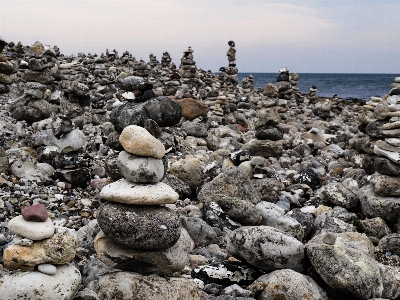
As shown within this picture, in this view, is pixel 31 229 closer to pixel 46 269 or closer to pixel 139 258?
pixel 46 269

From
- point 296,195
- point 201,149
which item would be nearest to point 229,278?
point 296,195

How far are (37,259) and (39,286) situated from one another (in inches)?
11.6

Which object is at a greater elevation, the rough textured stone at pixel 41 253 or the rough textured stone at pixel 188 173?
the rough textured stone at pixel 41 253

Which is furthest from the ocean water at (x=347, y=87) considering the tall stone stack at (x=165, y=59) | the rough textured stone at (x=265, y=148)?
the rough textured stone at (x=265, y=148)

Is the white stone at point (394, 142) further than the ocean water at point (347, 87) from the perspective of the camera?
No

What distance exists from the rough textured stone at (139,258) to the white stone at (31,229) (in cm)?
99

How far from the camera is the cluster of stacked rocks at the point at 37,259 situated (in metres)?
4.86

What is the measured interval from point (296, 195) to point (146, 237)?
22.2ft

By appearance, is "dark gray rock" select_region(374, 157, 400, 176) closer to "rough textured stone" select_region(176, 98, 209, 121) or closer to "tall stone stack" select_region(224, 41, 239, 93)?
"rough textured stone" select_region(176, 98, 209, 121)

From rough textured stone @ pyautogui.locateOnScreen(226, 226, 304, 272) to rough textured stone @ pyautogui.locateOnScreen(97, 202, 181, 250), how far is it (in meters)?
1.53

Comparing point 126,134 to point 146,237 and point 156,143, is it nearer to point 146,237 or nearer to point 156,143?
point 156,143

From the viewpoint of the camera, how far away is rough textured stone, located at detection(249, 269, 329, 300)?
6.12 meters

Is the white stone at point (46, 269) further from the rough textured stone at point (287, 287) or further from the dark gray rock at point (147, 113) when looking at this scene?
the dark gray rock at point (147, 113)

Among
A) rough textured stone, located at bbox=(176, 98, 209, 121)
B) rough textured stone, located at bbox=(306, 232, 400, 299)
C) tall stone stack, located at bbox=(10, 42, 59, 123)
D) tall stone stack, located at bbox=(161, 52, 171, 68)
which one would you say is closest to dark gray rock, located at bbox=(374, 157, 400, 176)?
rough textured stone, located at bbox=(306, 232, 400, 299)
